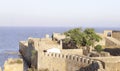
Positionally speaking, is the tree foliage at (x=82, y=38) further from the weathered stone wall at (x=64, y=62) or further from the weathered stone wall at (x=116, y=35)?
the weathered stone wall at (x=64, y=62)

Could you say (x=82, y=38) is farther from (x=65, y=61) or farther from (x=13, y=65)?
(x=13, y=65)

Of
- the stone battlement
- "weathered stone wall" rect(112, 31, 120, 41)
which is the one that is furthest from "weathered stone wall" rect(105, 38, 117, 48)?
the stone battlement

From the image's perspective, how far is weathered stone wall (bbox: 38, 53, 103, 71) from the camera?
103 feet

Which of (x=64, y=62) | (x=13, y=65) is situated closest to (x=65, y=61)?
(x=64, y=62)

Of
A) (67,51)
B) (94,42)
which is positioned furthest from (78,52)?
(94,42)

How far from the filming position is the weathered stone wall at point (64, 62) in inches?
1240

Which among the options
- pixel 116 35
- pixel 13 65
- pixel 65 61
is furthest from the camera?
pixel 116 35

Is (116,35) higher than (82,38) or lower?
lower

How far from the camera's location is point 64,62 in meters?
34.8

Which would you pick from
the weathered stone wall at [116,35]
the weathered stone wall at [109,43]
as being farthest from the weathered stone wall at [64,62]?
the weathered stone wall at [116,35]

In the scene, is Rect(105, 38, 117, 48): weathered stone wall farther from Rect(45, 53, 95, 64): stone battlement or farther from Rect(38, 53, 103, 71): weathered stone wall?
Rect(38, 53, 103, 71): weathered stone wall

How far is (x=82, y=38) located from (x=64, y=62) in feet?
31.2

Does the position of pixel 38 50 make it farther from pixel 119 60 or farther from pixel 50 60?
pixel 119 60

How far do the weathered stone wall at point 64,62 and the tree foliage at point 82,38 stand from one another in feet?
26.2
